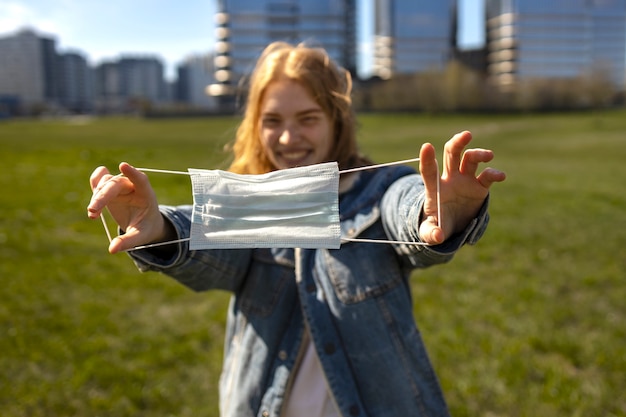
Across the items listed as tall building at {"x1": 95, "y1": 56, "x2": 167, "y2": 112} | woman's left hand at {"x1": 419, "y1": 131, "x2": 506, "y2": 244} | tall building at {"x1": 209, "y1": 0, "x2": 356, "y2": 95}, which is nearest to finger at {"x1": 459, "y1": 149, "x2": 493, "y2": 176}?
woman's left hand at {"x1": 419, "y1": 131, "x2": 506, "y2": 244}

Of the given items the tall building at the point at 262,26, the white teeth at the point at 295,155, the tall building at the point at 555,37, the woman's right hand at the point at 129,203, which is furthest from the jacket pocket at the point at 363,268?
the tall building at the point at 555,37

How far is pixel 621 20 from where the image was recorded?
308ft

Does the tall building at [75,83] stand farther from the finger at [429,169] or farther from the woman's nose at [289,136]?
the finger at [429,169]

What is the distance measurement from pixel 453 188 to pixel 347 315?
571mm

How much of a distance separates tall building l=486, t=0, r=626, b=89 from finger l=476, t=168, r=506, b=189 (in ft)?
308

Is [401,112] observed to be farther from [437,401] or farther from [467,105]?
[437,401]

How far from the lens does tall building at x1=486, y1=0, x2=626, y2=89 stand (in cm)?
8912

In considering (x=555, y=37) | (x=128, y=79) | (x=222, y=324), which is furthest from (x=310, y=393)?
(x=128, y=79)

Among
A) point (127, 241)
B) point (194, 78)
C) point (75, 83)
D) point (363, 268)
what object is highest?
point (194, 78)

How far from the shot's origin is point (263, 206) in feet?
4.43

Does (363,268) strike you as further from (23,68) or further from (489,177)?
(23,68)

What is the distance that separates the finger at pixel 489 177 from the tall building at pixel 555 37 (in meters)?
94.0

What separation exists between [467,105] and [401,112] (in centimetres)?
717

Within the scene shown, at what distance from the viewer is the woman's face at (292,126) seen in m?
1.65
